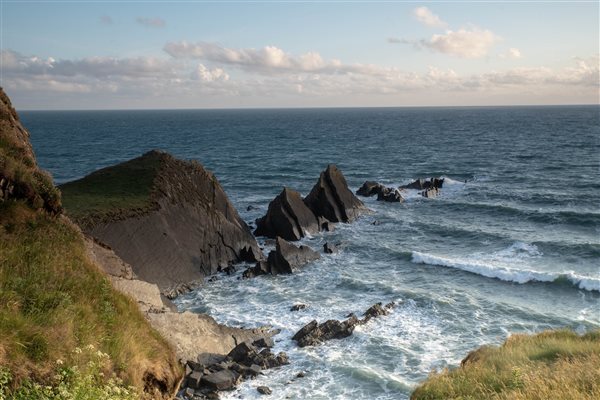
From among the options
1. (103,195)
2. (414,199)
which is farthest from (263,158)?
(103,195)

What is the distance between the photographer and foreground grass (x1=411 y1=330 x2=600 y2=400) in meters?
10.9

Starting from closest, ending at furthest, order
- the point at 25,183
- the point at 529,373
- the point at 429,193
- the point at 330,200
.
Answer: the point at 529,373, the point at 25,183, the point at 330,200, the point at 429,193

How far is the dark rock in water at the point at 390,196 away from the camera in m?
59.0

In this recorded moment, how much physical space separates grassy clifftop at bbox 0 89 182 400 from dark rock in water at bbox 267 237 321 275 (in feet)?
62.0

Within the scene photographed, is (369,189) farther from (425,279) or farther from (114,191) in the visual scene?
(114,191)

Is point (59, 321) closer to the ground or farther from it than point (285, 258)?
farther from it

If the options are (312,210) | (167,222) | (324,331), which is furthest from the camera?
(312,210)

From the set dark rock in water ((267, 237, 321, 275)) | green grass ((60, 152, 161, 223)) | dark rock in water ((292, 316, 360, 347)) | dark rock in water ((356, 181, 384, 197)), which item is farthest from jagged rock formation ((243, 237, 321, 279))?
dark rock in water ((356, 181, 384, 197))

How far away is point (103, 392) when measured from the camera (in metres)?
8.98

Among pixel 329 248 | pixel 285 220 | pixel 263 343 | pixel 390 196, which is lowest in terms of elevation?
pixel 263 343

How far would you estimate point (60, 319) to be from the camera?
37.2 ft

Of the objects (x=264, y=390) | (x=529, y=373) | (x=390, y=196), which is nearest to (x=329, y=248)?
(x=264, y=390)

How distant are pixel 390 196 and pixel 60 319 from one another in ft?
166

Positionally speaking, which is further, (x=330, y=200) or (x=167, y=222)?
(x=330, y=200)
